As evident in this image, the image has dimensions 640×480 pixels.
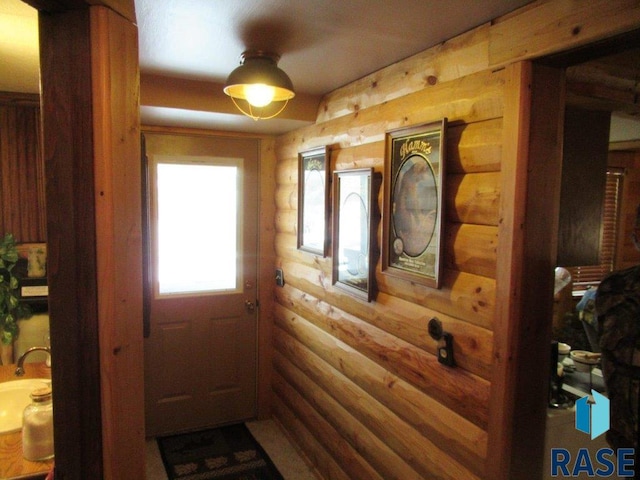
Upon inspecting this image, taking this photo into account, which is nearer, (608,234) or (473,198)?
(473,198)

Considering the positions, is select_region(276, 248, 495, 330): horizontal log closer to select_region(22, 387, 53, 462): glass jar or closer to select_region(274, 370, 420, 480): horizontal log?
select_region(274, 370, 420, 480): horizontal log

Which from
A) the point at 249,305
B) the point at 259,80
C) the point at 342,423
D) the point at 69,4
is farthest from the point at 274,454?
the point at 69,4

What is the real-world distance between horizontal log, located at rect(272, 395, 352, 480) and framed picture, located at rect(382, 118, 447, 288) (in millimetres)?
1119

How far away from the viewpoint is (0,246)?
8.12 feet

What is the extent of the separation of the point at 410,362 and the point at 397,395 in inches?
8.0

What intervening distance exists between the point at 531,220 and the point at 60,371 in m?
1.36

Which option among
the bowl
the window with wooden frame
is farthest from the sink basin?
the window with wooden frame

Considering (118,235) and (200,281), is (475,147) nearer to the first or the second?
(118,235)

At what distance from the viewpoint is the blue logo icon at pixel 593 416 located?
5.87 feet

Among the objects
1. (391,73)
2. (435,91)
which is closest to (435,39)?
(435,91)

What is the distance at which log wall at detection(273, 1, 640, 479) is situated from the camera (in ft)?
4.71

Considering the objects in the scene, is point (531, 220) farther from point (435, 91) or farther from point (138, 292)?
point (138, 292)

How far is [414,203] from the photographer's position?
1876 mm

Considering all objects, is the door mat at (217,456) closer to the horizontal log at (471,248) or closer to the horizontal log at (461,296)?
the horizontal log at (461,296)
